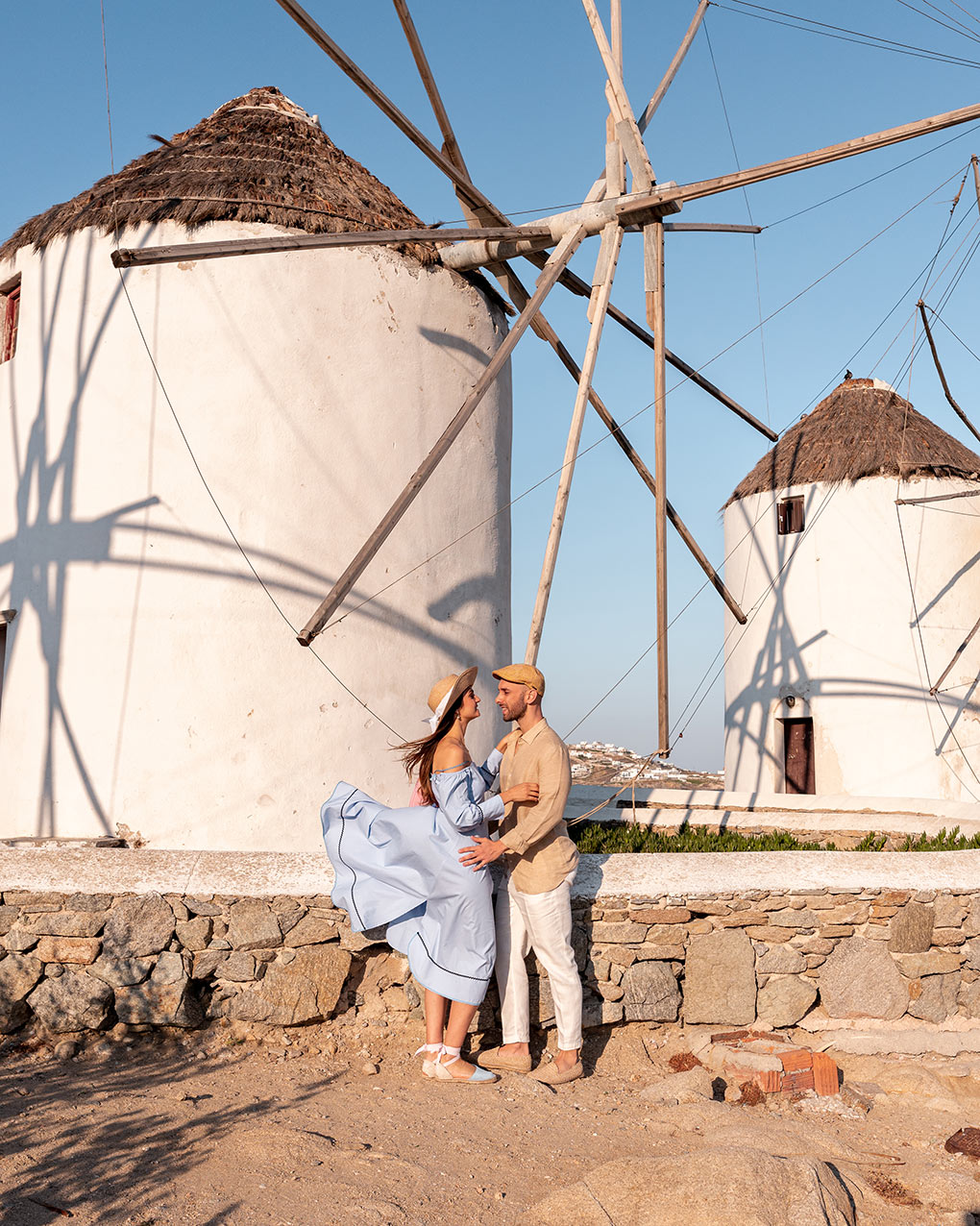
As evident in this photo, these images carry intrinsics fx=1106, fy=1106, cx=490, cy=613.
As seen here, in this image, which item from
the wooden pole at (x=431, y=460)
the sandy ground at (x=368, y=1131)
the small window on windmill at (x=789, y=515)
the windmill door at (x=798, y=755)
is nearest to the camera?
the sandy ground at (x=368, y=1131)

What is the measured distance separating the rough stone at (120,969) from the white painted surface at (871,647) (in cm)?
903

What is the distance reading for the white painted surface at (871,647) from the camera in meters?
11.8

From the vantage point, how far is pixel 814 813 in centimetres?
781

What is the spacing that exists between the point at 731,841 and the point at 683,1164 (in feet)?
11.2

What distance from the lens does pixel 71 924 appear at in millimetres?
4305

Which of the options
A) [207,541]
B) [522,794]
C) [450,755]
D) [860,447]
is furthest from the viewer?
[860,447]

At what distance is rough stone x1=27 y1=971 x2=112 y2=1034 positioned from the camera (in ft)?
13.8

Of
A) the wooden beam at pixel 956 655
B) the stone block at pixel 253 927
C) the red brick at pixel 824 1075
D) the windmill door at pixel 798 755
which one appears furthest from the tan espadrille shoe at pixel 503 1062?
the windmill door at pixel 798 755

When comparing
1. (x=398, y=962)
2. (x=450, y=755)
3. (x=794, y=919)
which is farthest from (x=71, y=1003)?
(x=794, y=919)

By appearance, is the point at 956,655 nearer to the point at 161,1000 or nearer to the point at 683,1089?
the point at 683,1089

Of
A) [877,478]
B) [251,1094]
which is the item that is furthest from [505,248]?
[877,478]

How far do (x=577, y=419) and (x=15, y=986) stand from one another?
3.78 meters

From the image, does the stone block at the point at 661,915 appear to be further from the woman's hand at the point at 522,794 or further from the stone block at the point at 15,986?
the stone block at the point at 15,986

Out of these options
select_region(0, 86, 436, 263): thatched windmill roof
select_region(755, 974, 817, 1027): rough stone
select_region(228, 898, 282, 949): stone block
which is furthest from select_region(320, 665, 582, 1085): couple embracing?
select_region(0, 86, 436, 263): thatched windmill roof
